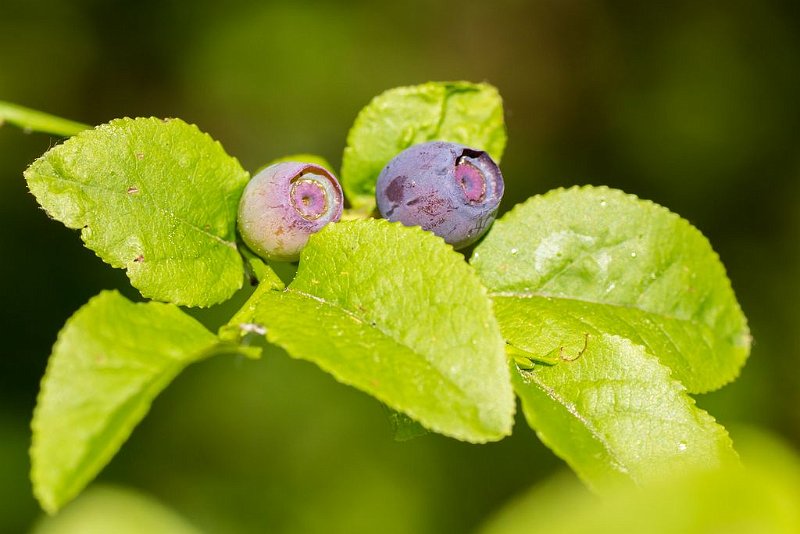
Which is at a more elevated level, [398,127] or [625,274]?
[398,127]

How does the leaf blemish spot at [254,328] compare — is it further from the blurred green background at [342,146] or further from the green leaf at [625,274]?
the blurred green background at [342,146]

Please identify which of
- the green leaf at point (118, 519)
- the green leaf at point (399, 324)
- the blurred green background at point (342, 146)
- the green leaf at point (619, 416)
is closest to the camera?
the green leaf at point (118, 519)

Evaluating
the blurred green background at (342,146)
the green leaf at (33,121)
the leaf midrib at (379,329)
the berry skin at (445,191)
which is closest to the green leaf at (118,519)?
the leaf midrib at (379,329)

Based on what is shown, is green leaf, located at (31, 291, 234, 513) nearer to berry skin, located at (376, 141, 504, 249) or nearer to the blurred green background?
berry skin, located at (376, 141, 504, 249)

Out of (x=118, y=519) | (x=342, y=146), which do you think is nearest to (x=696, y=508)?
(x=118, y=519)

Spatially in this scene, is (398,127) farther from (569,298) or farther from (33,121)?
(33,121)

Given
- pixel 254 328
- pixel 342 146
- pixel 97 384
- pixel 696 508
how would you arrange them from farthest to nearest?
pixel 342 146
pixel 254 328
pixel 97 384
pixel 696 508

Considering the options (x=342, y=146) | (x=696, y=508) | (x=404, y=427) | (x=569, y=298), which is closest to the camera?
(x=696, y=508)
